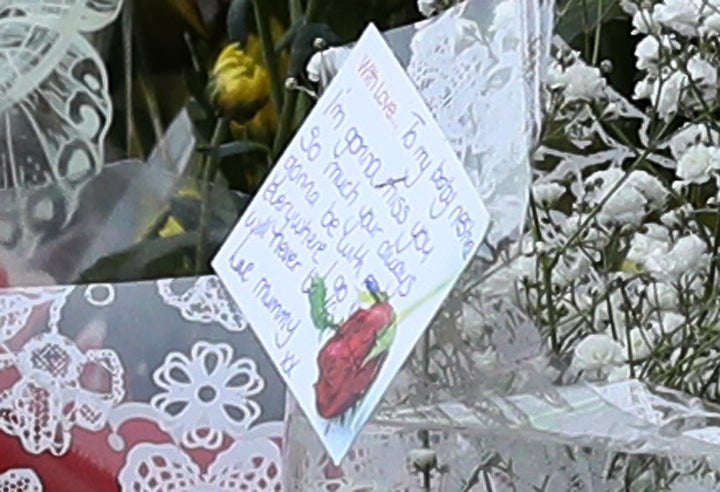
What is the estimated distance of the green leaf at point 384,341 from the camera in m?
0.57

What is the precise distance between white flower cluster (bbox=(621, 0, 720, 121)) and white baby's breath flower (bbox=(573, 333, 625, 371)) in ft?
0.35

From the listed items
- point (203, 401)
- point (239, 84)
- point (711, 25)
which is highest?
point (711, 25)

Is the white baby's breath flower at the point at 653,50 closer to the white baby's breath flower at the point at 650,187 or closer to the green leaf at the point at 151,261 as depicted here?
the white baby's breath flower at the point at 650,187

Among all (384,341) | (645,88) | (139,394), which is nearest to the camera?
(384,341)

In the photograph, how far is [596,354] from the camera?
58 cm

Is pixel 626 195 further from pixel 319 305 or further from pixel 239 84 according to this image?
pixel 239 84

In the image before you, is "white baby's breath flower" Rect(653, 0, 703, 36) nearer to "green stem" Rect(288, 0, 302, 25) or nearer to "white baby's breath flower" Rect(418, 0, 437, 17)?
"white baby's breath flower" Rect(418, 0, 437, 17)

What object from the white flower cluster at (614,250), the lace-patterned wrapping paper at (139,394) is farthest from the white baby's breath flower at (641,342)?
the lace-patterned wrapping paper at (139,394)

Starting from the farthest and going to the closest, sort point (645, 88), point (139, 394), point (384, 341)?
1. point (139, 394)
2. point (645, 88)
3. point (384, 341)

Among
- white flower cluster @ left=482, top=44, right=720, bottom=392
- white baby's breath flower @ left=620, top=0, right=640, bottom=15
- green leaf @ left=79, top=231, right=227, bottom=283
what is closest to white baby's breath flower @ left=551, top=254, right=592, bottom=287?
white flower cluster @ left=482, top=44, right=720, bottom=392

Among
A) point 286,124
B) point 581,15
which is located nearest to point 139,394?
point 286,124

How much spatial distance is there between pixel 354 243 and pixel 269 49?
26cm

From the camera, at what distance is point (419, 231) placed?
57 centimetres

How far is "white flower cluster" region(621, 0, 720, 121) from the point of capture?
0.63m
